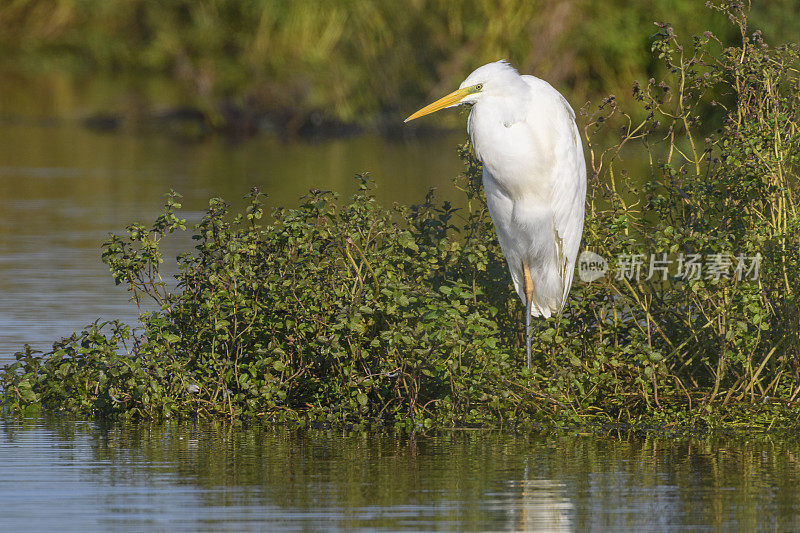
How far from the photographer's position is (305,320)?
22.3ft

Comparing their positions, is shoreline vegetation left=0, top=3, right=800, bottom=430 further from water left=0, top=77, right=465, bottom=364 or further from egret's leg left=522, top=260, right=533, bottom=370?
water left=0, top=77, right=465, bottom=364

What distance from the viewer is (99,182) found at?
645 inches

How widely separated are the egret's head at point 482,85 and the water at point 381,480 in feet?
4.98

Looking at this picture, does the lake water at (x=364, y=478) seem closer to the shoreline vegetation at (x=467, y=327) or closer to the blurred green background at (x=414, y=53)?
the shoreline vegetation at (x=467, y=327)

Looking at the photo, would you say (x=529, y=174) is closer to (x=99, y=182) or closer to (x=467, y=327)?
(x=467, y=327)

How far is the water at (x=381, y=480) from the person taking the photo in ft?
16.9

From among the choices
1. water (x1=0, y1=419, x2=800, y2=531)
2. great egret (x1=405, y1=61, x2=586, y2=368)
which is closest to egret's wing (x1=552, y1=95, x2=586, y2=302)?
great egret (x1=405, y1=61, x2=586, y2=368)

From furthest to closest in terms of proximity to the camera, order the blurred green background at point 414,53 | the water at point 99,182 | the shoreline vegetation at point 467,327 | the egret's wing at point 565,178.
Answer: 1. the blurred green background at point 414,53
2. the water at point 99,182
3. the egret's wing at point 565,178
4. the shoreline vegetation at point 467,327

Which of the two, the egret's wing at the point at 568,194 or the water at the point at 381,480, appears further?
the egret's wing at the point at 568,194

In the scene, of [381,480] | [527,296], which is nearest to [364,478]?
[381,480]

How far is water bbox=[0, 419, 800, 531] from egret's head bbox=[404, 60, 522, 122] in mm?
1518

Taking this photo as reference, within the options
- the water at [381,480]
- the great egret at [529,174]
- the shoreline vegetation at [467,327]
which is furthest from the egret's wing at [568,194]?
the water at [381,480]

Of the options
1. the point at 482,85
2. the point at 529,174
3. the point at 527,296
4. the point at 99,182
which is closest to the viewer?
the point at 482,85

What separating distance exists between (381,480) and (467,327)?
1.02 metres
